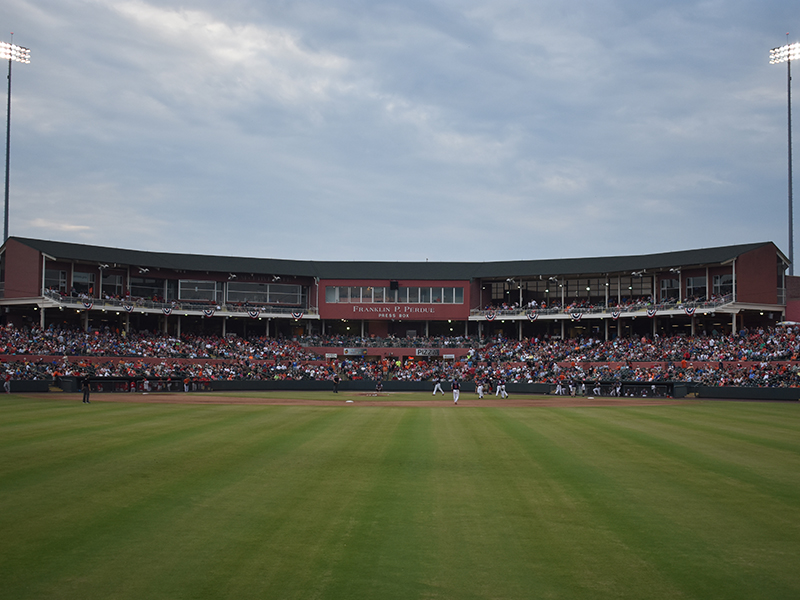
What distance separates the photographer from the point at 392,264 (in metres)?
80.6

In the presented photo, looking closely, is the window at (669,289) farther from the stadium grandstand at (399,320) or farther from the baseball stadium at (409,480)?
the baseball stadium at (409,480)

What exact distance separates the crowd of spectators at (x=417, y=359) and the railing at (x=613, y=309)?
2842mm

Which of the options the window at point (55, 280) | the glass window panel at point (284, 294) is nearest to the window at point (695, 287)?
the glass window panel at point (284, 294)

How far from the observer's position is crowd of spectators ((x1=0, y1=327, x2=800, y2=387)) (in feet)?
161

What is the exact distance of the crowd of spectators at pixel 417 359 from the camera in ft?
161

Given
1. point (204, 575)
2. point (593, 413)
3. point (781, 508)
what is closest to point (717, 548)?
point (781, 508)

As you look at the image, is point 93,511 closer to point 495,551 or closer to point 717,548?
point 495,551

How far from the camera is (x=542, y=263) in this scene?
74.9 metres

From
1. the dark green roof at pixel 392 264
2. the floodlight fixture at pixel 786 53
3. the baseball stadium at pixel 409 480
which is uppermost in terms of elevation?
the floodlight fixture at pixel 786 53

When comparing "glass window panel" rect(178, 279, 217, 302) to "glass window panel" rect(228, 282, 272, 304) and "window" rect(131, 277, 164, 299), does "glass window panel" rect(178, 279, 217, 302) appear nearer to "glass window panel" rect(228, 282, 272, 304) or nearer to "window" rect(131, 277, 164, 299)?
"glass window panel" rect(228, 282, 272, 304)

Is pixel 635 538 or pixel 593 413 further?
pixel 593 413

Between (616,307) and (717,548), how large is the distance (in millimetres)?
58841

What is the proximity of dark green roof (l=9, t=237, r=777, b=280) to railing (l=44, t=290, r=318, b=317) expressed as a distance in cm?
406

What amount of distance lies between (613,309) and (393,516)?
5807cm
